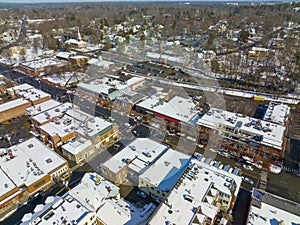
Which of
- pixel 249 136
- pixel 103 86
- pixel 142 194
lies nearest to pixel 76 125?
pixel 103 86

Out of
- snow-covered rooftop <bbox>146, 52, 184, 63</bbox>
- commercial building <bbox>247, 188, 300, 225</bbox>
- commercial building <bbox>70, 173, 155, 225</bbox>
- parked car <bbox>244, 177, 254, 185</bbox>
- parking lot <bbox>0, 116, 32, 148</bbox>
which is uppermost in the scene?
snow-covered rooftop <bbox>146, 52, 184, 63</bbox>

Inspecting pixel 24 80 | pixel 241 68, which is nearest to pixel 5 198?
pixel 24 80

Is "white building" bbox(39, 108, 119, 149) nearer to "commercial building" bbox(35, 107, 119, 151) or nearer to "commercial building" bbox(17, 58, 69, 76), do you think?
"commercial building" bbox(35, 107, 119, 151)

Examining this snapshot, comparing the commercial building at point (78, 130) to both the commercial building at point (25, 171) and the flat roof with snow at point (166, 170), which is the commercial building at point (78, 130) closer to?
the commercial building at point (25, 171)

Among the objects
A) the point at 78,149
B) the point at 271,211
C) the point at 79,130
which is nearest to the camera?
the point at 271,211

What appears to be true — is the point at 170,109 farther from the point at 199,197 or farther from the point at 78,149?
the point at 199,197

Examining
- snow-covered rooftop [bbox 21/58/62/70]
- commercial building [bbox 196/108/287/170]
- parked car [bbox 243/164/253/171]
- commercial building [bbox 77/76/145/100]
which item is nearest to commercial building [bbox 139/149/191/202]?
commercial building [bbox 196/108/287/170]

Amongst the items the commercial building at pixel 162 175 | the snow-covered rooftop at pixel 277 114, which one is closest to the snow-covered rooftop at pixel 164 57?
the snow-covered rooftop at pixel 277 114

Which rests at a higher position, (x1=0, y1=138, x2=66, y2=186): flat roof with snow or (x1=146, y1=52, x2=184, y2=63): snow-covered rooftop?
(x1=146, y1=52, x2=184, y2=63): snow-covered rooftop
